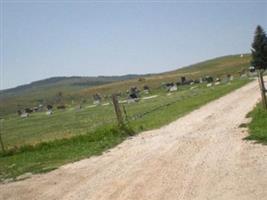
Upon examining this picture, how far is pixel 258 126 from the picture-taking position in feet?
61.0

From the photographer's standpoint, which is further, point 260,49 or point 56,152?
point 260,49

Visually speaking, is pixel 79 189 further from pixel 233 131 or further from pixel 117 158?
pixel 233 131

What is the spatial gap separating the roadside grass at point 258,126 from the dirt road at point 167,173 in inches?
16.4

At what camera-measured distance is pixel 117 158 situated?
1659 cm

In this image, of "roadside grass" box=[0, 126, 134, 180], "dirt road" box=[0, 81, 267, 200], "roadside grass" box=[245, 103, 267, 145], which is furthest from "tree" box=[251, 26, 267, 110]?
"dirt road" box=[0, 81, 267, 200]

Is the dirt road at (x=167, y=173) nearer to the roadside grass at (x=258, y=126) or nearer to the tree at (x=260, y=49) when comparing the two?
the roadside grass at (x=258, y=126)

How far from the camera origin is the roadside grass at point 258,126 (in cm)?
1619

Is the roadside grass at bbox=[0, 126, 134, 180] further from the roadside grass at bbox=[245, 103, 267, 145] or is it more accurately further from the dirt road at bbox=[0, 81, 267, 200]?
the roadside grass at bbox=[245, 103, 267, 145]

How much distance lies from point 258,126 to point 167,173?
6818 mm

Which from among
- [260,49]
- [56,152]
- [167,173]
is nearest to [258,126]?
[167,173]

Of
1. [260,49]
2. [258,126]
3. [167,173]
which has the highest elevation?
[260,49]

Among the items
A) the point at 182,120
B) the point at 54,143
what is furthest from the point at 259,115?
the point at 54,143

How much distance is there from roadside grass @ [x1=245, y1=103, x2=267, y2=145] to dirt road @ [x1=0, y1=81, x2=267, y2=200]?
416 millimetres

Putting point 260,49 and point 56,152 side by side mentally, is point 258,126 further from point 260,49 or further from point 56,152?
point 260,49
